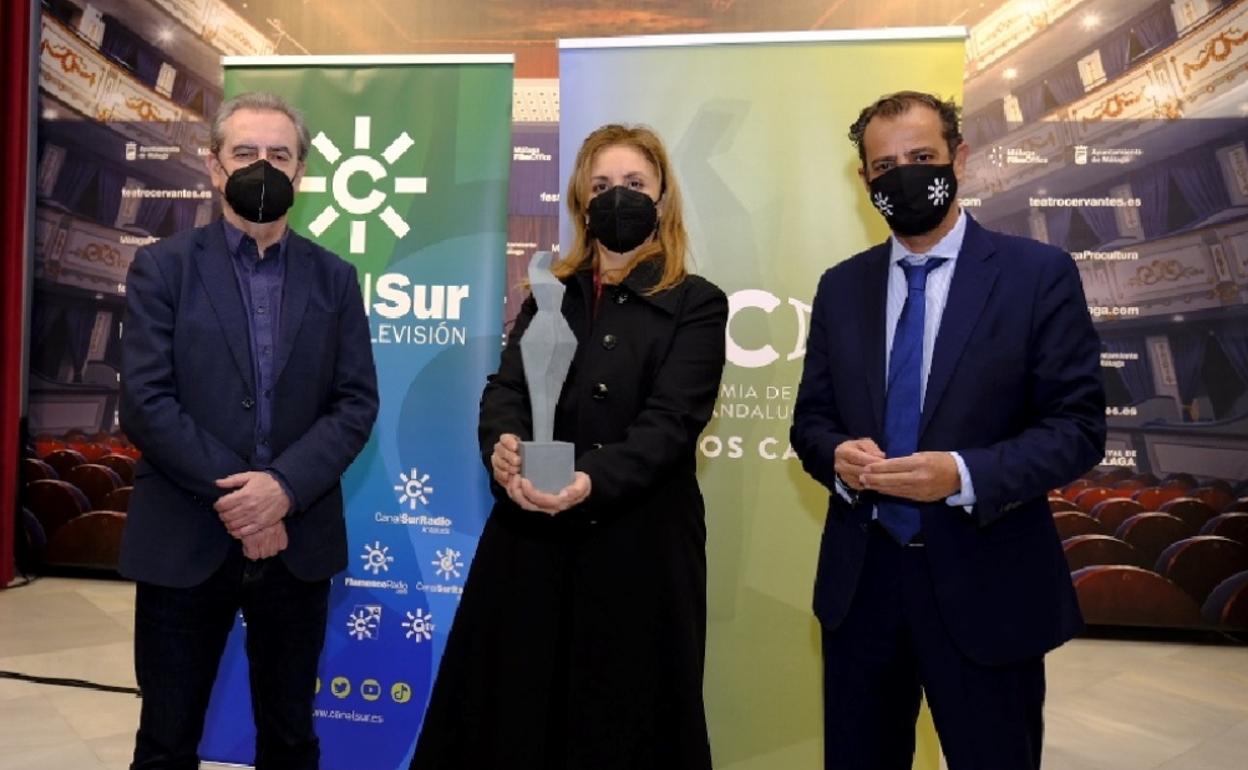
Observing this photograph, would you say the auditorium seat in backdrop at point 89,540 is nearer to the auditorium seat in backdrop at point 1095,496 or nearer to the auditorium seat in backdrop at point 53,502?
the auditorium seat in backdrop at point 53,502

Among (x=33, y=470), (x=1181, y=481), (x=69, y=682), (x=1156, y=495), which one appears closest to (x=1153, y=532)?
(x=1156, y=495)

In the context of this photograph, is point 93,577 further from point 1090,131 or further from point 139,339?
point 1090,131

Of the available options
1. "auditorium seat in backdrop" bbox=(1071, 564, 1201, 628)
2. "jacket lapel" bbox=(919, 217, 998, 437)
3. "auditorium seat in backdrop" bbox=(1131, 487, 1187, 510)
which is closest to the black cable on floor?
"jacket lapel" bbox=(919, 217, 998, 437)

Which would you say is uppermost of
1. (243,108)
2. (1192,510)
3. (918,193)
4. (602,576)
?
(243,108)

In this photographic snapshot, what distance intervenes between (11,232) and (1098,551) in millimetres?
5786

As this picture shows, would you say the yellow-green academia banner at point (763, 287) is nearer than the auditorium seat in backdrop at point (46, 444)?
Yes

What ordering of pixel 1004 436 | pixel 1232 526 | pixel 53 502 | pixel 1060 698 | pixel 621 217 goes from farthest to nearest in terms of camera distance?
pixel 53 502, pixel 1232 526, pixel 1060 698, pixel 621 217, pixel 1004 436

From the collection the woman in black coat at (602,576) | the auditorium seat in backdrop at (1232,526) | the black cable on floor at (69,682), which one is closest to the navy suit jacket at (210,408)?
the woman in black coat at (602,576)

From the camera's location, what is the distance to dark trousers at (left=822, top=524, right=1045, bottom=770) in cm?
154

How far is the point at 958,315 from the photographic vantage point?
160 centimetres

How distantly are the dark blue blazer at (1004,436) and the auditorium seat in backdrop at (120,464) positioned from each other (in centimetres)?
479

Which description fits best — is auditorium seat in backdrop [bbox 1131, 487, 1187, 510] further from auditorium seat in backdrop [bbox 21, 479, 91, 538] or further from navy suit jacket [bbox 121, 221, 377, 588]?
→ auditorium seat in backdrop [bbox 21, 479, 91, 538]

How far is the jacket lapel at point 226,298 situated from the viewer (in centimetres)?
188

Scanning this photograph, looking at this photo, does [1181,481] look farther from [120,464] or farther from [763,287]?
[120,464]
